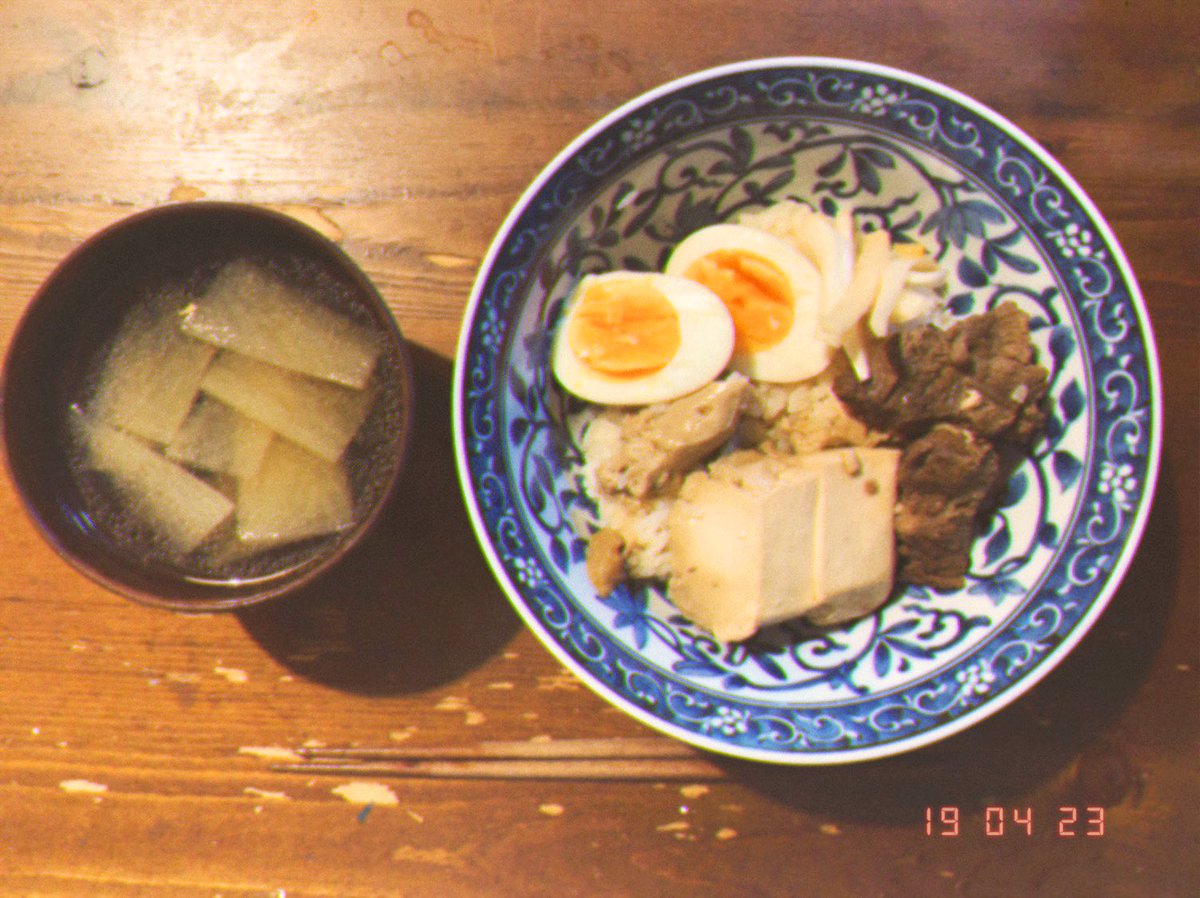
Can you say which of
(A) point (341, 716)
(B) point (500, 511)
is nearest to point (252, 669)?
(A) point (341, 716)

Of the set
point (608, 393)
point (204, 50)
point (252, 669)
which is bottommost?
point (252, 669)

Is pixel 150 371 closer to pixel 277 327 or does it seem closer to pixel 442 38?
pixel 277 327

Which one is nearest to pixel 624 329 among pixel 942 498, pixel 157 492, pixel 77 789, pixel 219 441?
pixel 942 498

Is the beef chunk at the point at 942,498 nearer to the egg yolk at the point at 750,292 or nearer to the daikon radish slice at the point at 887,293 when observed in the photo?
the daikon radish slice at the point at 887,293

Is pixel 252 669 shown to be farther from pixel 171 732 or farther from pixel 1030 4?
pixel 1030 4

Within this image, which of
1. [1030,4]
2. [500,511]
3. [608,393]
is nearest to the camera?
[500,511]

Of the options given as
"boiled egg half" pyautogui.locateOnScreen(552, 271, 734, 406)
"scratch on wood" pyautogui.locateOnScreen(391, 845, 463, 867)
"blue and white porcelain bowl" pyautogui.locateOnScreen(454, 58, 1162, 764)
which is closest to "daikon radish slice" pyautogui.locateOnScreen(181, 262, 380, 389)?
"blue and white porcelain bowl" pyautogui.locateOnScreen(454, 58, 1162, 764)

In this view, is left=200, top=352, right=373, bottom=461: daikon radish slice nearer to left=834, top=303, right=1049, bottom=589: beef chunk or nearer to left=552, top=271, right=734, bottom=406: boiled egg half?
left=552, top=271, right=734, bottom=406: boiled egg half
